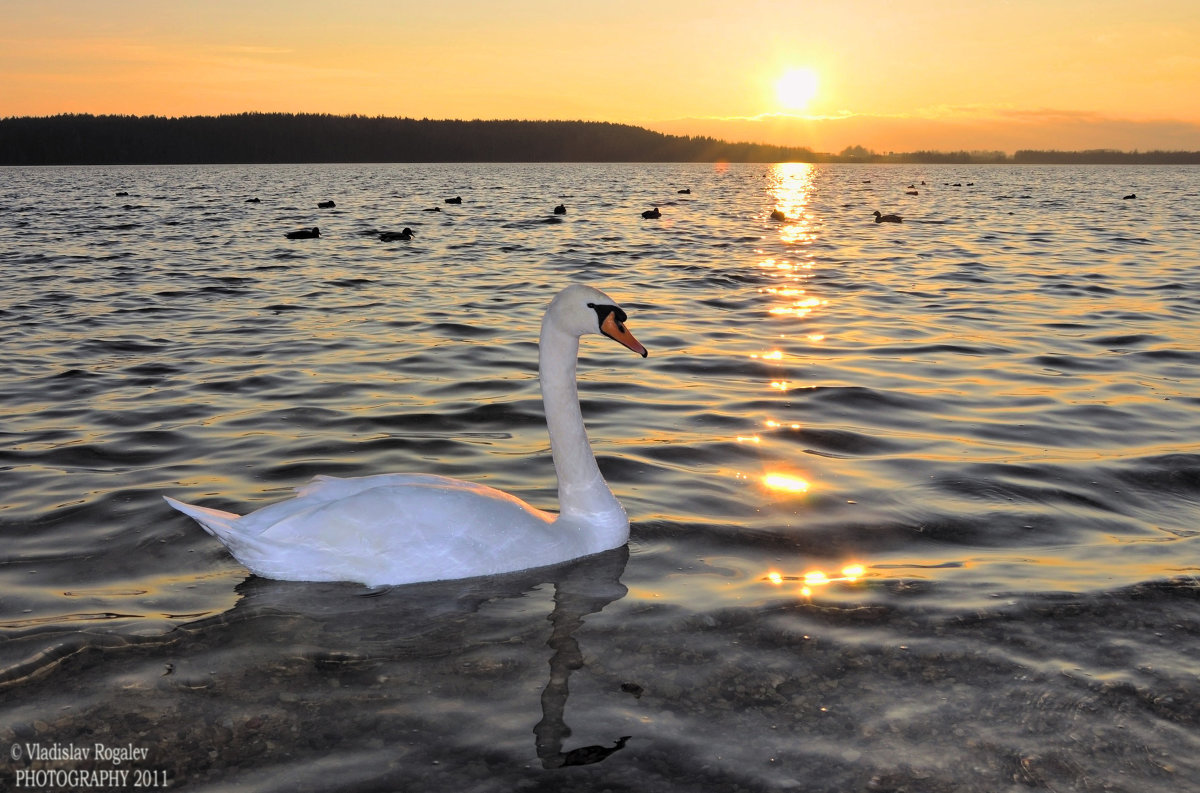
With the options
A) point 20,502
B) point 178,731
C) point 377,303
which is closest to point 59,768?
point 178,731

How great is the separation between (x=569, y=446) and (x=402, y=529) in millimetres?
1198

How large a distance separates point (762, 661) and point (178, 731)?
2.44 m

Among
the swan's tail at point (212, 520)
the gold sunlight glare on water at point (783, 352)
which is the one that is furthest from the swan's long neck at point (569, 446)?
the swan's tail at point (212, 520)

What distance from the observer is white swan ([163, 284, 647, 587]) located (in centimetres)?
544

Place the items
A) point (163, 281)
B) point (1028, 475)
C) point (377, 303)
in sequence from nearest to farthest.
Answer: point (1028, 475)
point (377, 303)
point (163, 281)

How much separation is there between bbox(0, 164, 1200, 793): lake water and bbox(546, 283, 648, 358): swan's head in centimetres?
133

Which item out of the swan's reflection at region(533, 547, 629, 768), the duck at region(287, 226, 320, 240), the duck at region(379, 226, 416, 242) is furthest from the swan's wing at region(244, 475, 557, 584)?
the duck at region(287, 226, 320, 240)

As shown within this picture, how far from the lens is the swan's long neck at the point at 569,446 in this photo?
6.23 m

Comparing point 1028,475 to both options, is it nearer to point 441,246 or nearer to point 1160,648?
point 1160,648

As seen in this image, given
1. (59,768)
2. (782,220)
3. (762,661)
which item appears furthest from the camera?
(782,220)

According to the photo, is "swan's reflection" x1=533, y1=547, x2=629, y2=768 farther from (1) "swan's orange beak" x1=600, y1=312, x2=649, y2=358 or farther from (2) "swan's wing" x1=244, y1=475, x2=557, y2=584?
(1) "swan's orange beak" x1=600, y1=312, x2=649, y2=358

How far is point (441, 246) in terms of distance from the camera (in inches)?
1117

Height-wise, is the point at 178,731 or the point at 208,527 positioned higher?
the point at 208,527

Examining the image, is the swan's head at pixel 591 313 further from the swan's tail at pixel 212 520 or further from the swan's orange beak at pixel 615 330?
the swan's tail at pixel 212 520
